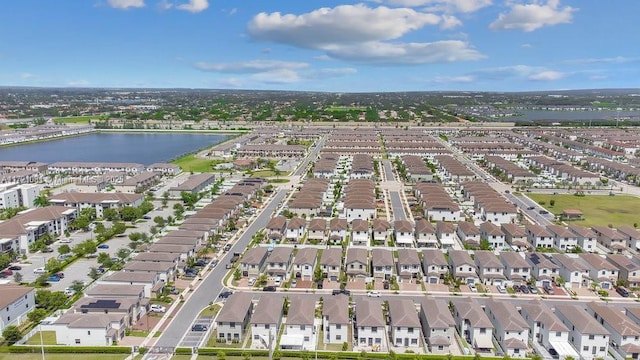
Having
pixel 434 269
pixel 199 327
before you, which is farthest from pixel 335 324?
pixel 434 269

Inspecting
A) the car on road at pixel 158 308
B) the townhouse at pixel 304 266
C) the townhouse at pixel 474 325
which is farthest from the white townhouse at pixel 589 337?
the car on road at pixel 158 308

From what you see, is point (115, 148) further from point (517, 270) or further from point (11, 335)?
point (517, 270)

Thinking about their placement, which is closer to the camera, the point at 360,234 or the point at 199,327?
the point at 199,327

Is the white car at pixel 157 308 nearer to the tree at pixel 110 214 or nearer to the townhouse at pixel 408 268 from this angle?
the townhouse at pixel 408 268

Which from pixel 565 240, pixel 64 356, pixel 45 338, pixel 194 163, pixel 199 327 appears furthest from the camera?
pixel 194 163

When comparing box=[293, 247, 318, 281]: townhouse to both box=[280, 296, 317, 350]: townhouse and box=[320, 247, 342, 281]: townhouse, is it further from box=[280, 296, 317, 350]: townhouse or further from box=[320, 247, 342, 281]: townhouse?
box=[280, 296, 317, 350]: townhouse

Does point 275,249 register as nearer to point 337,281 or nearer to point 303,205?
point 337,281
